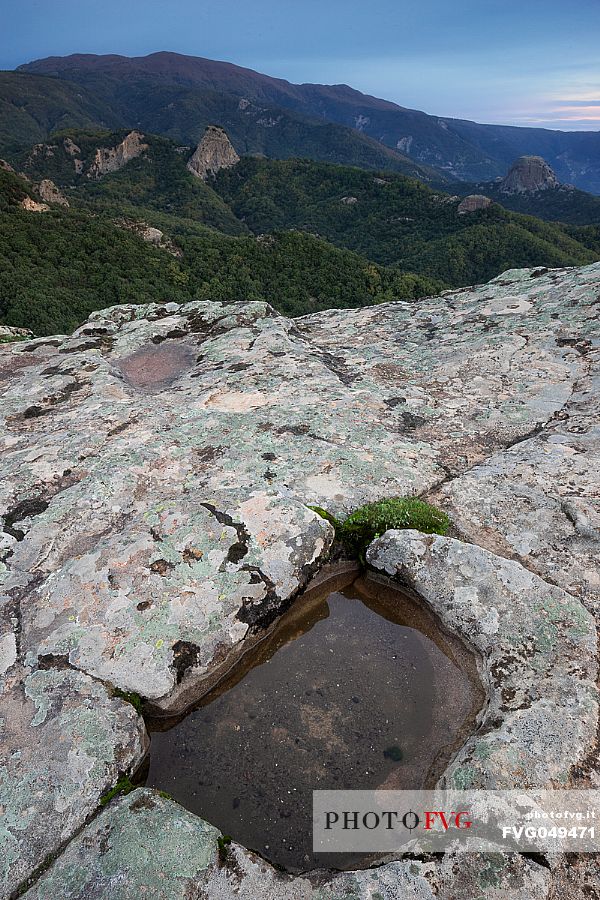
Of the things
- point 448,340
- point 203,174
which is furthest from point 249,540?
point 203,174

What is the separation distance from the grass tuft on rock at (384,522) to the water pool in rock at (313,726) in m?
0.98

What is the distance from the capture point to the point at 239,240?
76.6 m

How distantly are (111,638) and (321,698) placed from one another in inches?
89.5

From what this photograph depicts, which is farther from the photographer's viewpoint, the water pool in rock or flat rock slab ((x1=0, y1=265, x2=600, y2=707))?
flat rock slab ((x1=0, y1=265, x2=600, y2=707))

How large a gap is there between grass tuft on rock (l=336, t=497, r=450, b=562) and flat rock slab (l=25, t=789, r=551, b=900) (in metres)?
3.43

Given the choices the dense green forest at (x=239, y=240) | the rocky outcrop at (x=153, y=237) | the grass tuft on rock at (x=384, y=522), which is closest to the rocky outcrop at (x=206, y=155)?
the dense green forest at (x=239, y=240)

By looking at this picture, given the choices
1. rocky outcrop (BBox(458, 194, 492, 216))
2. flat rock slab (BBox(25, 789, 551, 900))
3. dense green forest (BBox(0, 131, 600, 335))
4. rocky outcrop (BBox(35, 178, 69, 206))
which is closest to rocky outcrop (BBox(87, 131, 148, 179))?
dense green forest (BBox(0, 131, 600, 335))

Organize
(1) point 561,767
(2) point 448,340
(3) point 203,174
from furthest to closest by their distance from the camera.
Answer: (3) point 203,174, (2) point 448,340, (1) point 561,767

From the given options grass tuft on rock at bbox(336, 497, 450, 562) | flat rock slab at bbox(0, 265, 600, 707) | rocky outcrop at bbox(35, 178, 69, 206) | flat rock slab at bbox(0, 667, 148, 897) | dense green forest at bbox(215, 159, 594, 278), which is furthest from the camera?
dense green forest at bbox(215, 159, 594, 278)

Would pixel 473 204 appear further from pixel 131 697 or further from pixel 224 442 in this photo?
pixel 131 697

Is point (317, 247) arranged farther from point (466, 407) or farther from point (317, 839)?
point (317, 839)

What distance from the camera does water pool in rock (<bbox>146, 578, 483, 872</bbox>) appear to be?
4211 mm

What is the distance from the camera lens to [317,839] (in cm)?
398

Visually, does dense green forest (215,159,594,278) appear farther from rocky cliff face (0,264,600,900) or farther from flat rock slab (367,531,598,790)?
flat rock slab (367,531,598,790)
